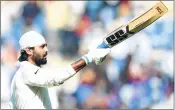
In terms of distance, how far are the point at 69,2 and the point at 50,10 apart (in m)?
0.29

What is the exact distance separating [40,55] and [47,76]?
0.33m

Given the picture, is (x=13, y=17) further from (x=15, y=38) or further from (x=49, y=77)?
(x=49, y=77)

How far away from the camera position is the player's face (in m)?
5.08

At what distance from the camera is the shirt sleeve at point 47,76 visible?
15.6ft

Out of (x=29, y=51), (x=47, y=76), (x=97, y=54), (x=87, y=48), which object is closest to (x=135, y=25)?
(x=97, y=54)

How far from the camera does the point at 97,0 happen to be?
9.26 m

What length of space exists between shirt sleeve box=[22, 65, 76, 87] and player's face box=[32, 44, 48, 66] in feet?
0.39

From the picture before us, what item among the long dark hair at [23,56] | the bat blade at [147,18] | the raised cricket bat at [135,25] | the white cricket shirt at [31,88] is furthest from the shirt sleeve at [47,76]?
the bat blade at [147,18]

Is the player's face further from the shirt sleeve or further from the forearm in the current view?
the forearm

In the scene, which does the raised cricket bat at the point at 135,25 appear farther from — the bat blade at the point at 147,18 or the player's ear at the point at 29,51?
the player's ear at the point at 29,51

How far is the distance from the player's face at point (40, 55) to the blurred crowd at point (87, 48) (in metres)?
4.02

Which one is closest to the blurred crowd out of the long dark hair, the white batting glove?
the long dark hair

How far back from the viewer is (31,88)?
505 centimetres

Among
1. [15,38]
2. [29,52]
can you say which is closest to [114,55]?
[15,38]
